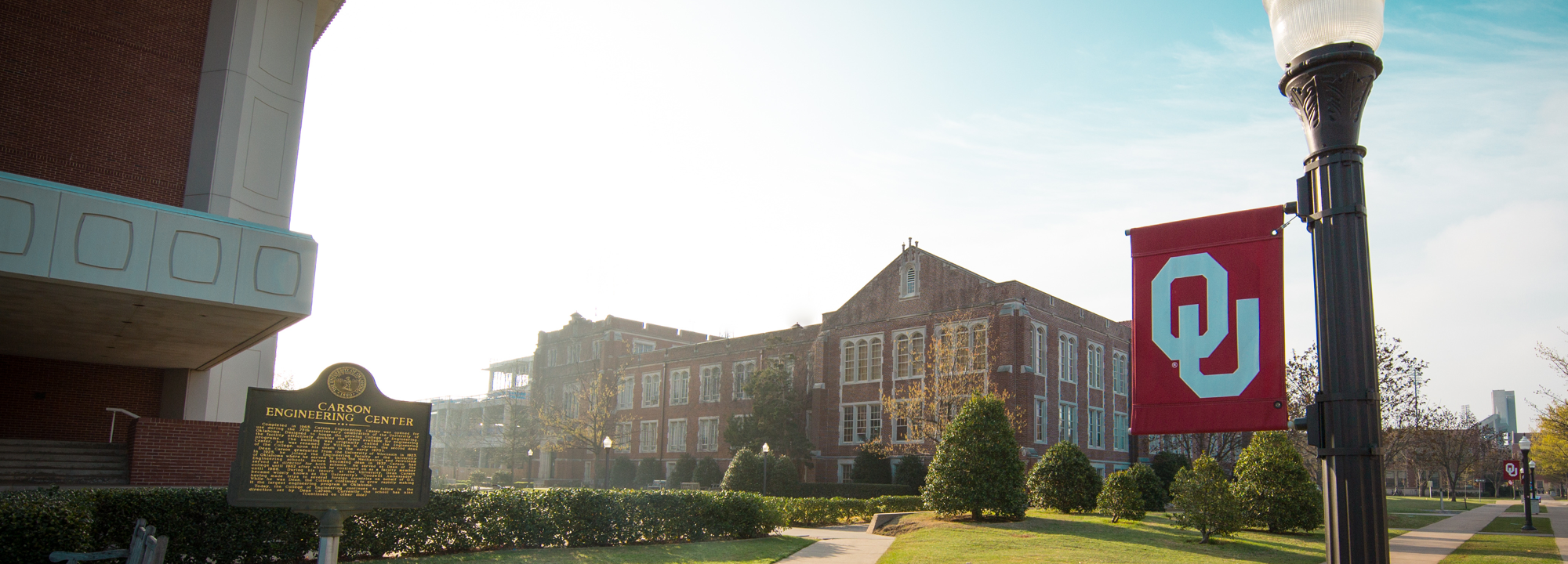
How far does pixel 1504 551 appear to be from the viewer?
17203 mm

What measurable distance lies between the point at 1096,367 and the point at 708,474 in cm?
2110

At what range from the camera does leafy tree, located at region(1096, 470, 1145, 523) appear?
72.7 ft

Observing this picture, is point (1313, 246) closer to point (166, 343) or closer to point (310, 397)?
point (310, 397)

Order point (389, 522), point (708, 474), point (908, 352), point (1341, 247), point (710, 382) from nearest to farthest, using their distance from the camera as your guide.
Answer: point (1341, 247) → point (389, 522) → point (908, 352) → point (708, 474) → point (710, 382)

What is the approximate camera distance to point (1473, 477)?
76.1 m

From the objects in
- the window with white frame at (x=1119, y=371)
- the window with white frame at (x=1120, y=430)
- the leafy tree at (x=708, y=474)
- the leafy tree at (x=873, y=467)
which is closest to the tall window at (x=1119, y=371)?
the window with white frame at (x=1119, y=371)

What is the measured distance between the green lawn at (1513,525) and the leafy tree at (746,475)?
958 inches

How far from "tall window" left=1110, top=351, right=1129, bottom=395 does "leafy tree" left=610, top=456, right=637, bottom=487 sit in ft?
93.2

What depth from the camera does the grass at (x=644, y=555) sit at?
1440 centimetres

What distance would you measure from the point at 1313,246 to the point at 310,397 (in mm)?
8012

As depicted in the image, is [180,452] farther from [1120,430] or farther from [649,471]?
[1120,430]

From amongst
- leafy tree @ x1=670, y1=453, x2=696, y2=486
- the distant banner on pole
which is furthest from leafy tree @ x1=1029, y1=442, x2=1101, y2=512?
leafy tree @ x1=670, y1=453, x2=696, y2=486

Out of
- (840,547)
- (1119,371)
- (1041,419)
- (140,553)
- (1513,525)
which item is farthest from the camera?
(1119,371)

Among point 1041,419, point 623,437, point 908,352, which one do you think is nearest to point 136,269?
point 908,352
